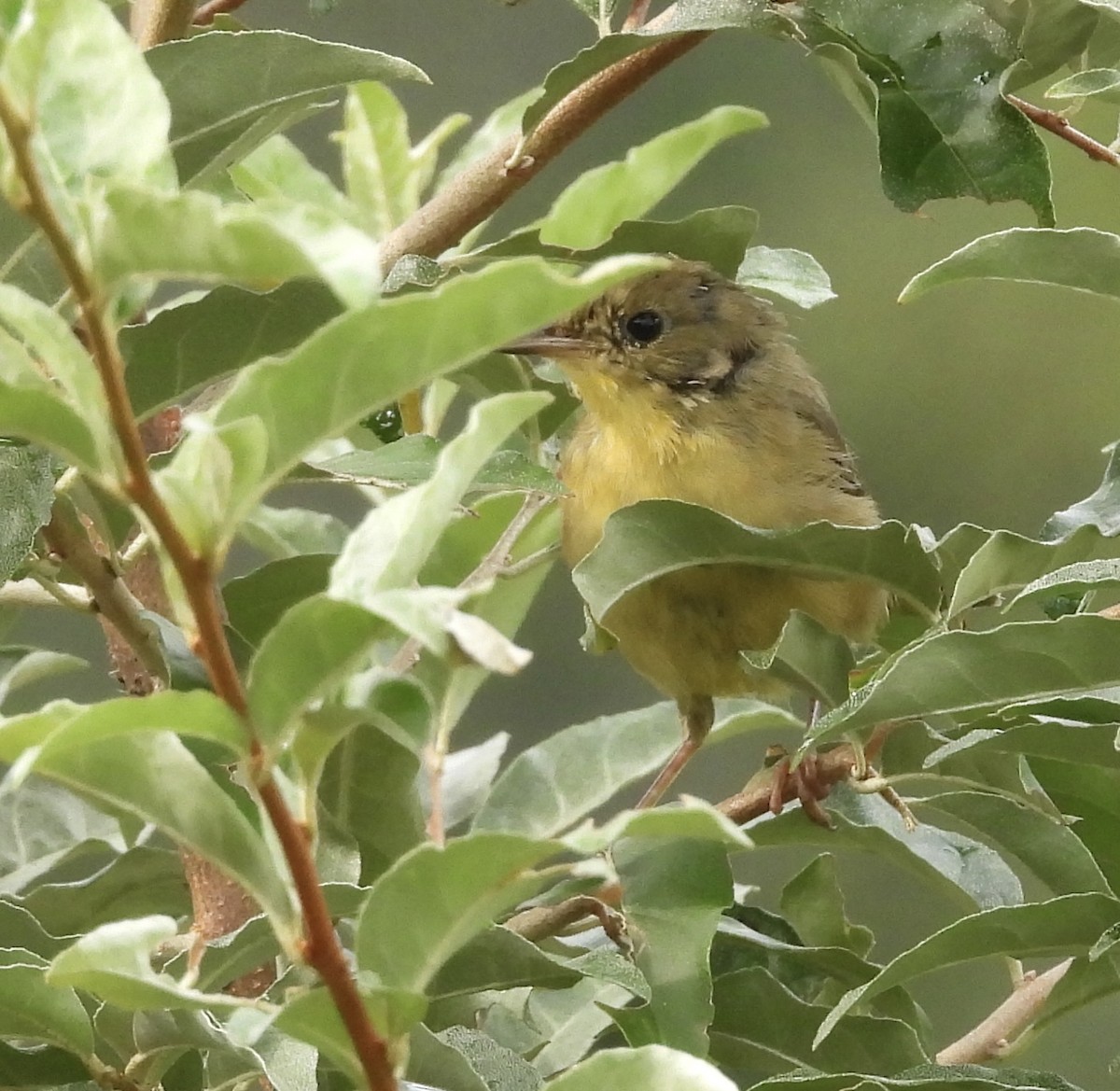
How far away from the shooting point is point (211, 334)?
1271mm

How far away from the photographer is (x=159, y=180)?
0.84m

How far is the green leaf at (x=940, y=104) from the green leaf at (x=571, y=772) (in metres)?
0.68

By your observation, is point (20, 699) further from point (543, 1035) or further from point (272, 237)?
point (272, 237)

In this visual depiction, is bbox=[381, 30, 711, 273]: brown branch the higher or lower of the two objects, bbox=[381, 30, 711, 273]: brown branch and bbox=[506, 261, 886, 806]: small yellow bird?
the higher

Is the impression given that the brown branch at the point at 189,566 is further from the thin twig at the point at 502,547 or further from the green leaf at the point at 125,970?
the thin twig at the point at 502,547

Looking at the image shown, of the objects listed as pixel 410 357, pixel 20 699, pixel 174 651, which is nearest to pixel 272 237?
pixel 410 357

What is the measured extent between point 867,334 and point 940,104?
16.5 feet

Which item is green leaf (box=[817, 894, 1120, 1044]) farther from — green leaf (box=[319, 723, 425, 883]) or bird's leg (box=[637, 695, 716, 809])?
bird's leg (box=[637, 695, 716, 809])

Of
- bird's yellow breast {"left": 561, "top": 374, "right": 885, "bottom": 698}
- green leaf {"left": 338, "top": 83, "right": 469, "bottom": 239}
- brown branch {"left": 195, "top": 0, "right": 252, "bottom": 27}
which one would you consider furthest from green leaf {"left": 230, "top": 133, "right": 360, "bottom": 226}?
bird's yellow breast {"left": 561, "top": 374, "right": 885, "bottom": 698}

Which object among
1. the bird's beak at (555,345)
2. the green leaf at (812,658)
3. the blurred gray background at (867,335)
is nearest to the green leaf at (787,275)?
the green leaf at (812,658)

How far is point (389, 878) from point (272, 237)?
1.14 feet

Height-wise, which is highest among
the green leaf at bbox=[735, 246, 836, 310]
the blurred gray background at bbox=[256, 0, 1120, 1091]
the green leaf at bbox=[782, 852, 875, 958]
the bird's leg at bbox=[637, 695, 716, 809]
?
the green leaf at bbox=[735, 246, 836, 310]

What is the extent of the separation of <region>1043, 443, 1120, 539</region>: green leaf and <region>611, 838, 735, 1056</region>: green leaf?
45 centimetres

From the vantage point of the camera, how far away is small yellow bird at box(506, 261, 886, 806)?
2117 millimetres
